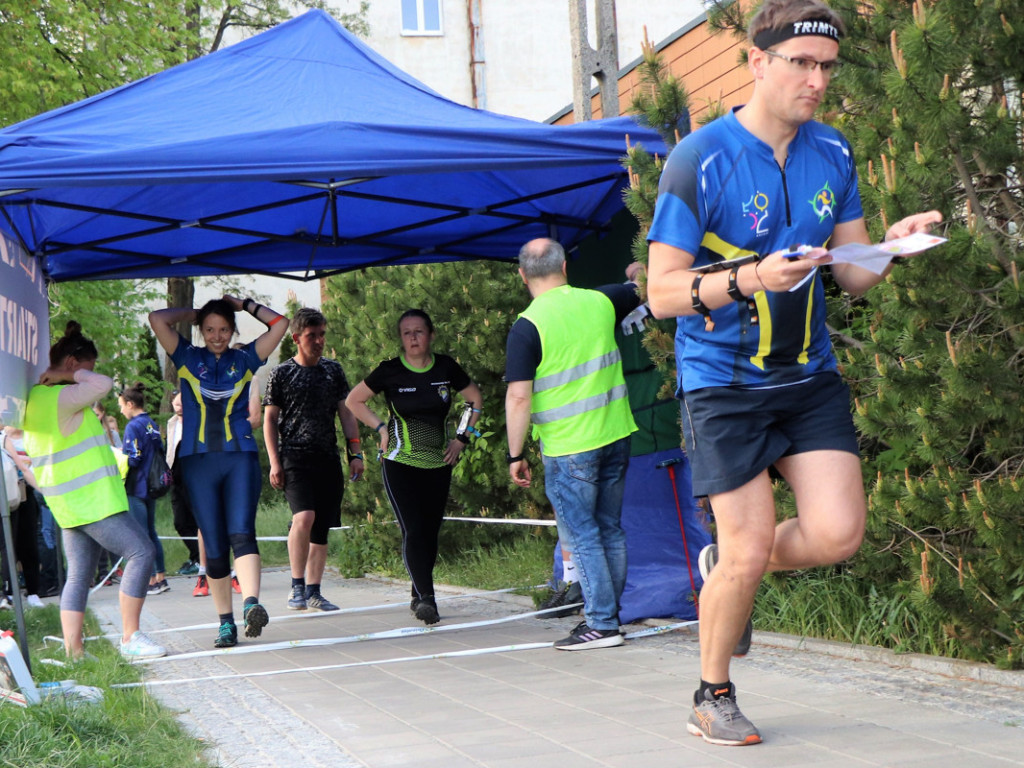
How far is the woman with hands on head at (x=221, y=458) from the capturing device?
7.26 metres

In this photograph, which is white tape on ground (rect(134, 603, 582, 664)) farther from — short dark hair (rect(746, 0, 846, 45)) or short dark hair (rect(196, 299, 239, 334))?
short dark hair (rect(746, 0, 846, 45))

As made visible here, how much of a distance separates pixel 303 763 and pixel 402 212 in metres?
5.28

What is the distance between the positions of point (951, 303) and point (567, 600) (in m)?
4.05

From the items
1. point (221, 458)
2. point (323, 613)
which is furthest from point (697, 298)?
point (323, 613)

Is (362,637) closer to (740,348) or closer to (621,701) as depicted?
(621,701)

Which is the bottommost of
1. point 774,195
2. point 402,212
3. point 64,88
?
point 774,195

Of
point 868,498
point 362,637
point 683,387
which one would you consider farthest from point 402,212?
point 683,387

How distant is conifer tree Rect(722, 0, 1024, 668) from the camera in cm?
444

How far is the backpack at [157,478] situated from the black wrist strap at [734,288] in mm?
10818

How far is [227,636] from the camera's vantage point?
7367 millimetres

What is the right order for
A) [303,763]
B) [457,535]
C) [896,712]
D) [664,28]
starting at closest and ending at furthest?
[303,763], [896,712], [457,535], [664,28]

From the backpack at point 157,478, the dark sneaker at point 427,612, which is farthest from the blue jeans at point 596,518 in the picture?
the backpack at point 157,478

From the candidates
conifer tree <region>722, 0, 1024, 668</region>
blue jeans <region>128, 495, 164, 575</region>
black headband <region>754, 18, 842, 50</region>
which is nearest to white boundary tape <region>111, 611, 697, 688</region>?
conifer tree <region>722, 0, 1024, 668</region>

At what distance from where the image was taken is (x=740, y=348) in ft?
12.9
